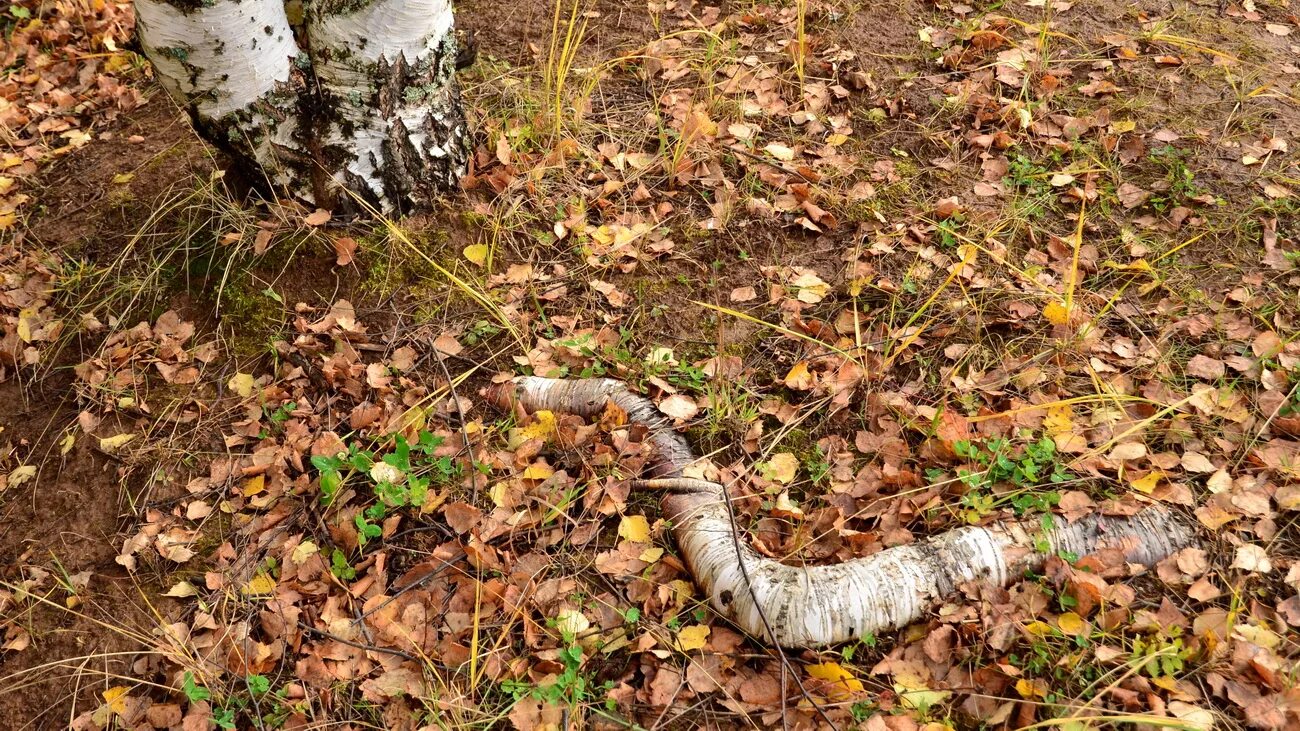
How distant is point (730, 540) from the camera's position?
7.09ft

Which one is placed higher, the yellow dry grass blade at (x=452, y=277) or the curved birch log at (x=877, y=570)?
the yellow dry grass blade at (x=452, y=277)

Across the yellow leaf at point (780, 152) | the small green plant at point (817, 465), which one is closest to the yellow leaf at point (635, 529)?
the small green plant at point (817, 465)

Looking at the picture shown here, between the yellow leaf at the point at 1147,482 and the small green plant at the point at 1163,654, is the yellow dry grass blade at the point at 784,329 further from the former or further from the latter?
the small green plant at the point at 1163,654

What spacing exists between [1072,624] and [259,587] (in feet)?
7.10

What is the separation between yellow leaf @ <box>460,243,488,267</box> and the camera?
286cm

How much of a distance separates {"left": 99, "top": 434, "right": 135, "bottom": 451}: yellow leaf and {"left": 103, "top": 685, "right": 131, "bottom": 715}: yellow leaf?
31.7 inches

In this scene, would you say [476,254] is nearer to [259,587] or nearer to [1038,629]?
[259,587]

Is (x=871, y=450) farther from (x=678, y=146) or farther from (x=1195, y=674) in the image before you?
(x=678, y=146)

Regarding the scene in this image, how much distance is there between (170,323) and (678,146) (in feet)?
6.44

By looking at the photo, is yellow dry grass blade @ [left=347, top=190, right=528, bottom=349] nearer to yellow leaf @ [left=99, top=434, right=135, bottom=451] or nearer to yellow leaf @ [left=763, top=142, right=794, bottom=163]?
yellow leaf @ [left=99, top=434, right=135, bottom=451]

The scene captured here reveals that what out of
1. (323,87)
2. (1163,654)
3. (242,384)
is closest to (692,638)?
(1163,654)

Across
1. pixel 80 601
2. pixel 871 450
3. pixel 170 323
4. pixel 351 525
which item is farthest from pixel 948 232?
pixel 80 601

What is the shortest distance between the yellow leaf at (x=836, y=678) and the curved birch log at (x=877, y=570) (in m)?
0.06

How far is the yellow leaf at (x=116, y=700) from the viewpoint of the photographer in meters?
2.07
